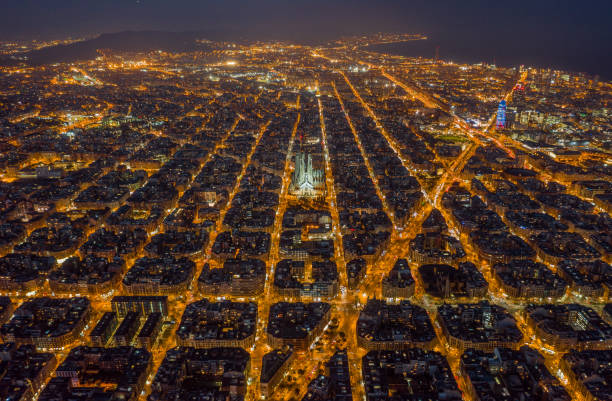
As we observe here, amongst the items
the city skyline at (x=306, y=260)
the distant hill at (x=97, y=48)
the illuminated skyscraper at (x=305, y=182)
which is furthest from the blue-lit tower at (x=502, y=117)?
the distant hill at (x=97, y=48)

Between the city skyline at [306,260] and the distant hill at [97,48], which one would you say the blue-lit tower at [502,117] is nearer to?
the city skyline at [306,260]

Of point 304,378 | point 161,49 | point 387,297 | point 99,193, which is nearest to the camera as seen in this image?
point 304,378

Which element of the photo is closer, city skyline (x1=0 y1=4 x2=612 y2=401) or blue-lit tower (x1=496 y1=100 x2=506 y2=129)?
city skyline (x1=0 y1=4 x2=612 y2=401)

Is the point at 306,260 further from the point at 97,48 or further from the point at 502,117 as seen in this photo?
the point at 97,48

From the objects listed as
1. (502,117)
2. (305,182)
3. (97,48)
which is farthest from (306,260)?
(97,48)

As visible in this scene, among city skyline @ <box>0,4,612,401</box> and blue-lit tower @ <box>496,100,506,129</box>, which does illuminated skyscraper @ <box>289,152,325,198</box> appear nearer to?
city skyline @ <box>0,4,612,401</box>

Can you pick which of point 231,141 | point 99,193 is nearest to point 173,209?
point 99,193

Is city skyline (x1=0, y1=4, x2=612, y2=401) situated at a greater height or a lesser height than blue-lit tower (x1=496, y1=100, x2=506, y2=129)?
lesser

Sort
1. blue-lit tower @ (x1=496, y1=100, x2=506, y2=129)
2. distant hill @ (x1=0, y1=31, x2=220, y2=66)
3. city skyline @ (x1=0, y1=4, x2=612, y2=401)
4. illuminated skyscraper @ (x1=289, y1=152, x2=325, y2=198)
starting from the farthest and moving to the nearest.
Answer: distant hill @ (x1=0, y1=31, x2=220, y2=66) < blue-lit tower @ (x1=496, y1=100, x2=506, y2=129) < illuminated skyscraper @ (x1=289, y1=152, x2=325, y2=198) < city skyline @ (x1=0, y1=4, x2=612, y2=401)

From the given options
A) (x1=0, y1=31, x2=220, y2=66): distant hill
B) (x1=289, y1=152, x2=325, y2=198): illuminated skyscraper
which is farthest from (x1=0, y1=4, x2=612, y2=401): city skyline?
(x1=0, y1=31, x2=220, y2=66): distant hill

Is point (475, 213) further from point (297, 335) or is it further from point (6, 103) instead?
point (6, 103)

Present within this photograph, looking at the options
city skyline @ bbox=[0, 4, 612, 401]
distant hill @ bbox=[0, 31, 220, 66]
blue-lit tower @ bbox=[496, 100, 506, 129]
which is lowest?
city skyline @ bbox=[0, 4, 612, 401]
